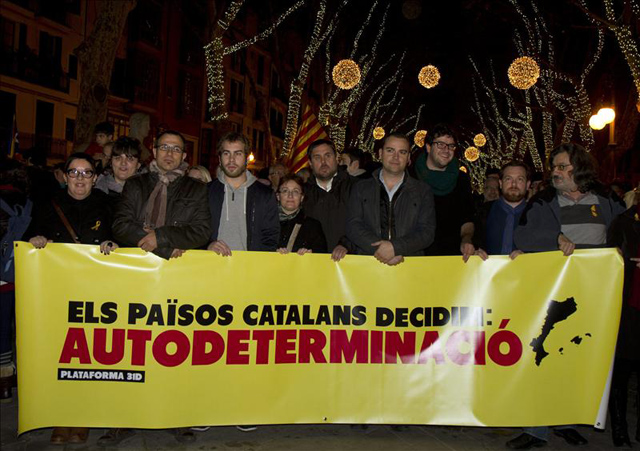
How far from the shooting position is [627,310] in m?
5.09

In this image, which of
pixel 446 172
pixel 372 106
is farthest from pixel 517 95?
pixel 446 172

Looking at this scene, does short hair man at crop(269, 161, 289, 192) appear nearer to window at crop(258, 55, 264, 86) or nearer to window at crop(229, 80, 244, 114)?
window at crop(229, 80, 244, 114)

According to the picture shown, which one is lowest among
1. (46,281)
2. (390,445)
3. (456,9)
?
(390,445)

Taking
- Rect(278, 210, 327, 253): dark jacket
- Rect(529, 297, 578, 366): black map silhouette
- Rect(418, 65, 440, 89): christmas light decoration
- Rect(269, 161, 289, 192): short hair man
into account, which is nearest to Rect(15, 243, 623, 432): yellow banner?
Rect(529, 297, 578, 366): black map silhouette

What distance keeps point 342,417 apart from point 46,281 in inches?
89.7

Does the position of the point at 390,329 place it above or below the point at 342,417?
above

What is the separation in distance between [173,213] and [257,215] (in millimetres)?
656

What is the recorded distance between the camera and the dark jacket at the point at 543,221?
4965mm

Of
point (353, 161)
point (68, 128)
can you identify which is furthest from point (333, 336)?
point (68, 128)

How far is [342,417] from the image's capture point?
15.7 feet

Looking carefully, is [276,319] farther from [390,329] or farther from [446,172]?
[446,172]

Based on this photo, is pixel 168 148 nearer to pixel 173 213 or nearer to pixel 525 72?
pixel 173 213

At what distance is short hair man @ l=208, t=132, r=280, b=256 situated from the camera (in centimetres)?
511

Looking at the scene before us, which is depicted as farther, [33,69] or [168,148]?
[33,69]
